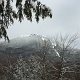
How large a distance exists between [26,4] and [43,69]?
25783mm

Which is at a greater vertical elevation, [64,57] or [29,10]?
[29,10]

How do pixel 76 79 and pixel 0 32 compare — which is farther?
pixel 76 79

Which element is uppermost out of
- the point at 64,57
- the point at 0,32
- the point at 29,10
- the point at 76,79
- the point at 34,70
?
the point at 29,10

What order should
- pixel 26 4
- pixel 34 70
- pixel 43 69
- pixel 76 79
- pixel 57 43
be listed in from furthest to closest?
pixel 76 79 < pixel 34 70 < pixel 57 43 < pixel 43 69 < pixel 26 4

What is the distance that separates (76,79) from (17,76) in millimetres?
9568

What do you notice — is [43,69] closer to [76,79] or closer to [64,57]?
[64,57]

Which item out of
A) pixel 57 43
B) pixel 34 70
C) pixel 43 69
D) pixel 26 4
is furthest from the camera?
pixel 34 70

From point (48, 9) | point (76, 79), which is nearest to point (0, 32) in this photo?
point (48, 9)

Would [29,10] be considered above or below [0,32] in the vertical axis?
above

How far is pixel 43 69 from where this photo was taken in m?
31.5

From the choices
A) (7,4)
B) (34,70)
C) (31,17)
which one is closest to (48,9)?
(31,17)

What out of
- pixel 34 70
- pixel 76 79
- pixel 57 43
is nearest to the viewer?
pixel 57 43

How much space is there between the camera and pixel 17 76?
36.7 meters

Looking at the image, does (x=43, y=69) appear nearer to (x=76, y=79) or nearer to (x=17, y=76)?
(x=17, y=76)
